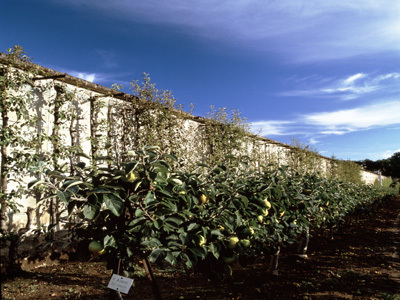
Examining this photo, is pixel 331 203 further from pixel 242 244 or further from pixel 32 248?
pixel 32 248

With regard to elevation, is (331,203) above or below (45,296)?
above

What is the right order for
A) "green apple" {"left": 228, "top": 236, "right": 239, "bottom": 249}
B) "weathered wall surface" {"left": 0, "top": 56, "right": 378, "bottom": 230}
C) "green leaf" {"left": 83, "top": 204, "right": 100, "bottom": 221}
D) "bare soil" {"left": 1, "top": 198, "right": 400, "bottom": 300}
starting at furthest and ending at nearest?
"weathered wall surface" {"left": 0, "top": 56, "right": 378, "bottom": 230} < "bare soil" {"left": 1, "top": 198, "right": 400, "bottom": 300} < "green apple" {"left": 228, "top": 236, "right": 239, "bottom": 249} < "green leaf" {"left": 83, "top": 204, "right": 100, "bottom": 221}

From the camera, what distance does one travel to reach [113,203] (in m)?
1.42

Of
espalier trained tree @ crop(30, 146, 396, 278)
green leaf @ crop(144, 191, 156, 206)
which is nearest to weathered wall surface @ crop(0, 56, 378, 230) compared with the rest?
espalier trained tree @ crop(30, 146, 396, 278)

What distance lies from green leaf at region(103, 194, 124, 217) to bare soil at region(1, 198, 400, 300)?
2.22m

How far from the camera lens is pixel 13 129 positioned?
4.50 m

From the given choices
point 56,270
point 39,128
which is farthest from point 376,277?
point 39,128

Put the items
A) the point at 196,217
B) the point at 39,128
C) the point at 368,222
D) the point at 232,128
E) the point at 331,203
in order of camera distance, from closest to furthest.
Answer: the point at 196,217
the point at 39,128
the point at 331,203
the point at 232,128
the point at 368,222

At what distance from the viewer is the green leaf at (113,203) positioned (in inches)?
55.1

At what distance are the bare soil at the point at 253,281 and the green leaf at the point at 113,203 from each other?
222 cm

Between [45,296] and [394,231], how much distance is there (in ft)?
27.5

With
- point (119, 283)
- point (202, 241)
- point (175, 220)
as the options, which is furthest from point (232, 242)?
point (119, 283)

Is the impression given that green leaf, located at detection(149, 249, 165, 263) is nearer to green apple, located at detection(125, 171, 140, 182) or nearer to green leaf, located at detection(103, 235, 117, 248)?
→ green leaf, located at detection(103, 235, 117, 248)

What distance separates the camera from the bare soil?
335cm
